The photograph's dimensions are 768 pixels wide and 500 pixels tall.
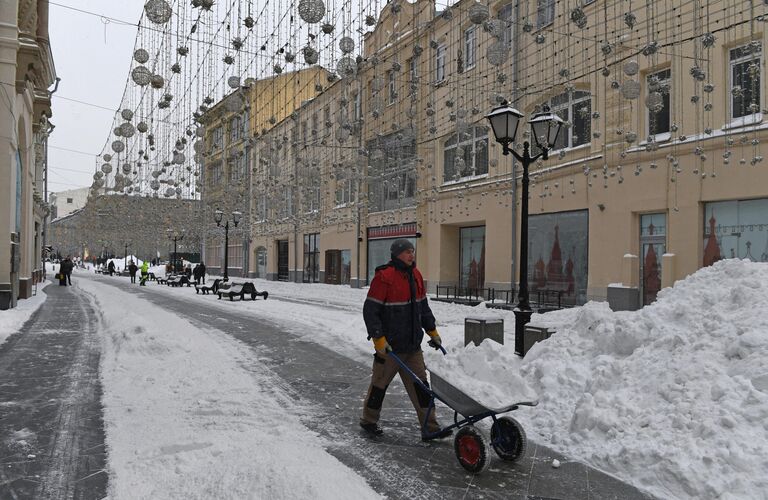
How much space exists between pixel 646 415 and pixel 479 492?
5.60 feet

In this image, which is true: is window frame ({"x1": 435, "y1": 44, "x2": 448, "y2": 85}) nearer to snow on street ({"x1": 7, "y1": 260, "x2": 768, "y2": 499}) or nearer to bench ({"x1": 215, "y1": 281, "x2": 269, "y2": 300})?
bench ({"x1": 215, "y1": 281, "x2": 269, "y2": 300})

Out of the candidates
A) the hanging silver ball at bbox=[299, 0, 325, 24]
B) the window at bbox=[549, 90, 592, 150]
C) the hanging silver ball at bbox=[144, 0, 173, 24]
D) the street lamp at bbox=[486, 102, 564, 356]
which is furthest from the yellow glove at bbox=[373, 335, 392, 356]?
the window at bbox=[549, 90, 592, 150]

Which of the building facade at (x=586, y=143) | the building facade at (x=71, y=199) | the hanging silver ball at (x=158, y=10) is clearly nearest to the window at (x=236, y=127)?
the building facade at (x=586, y=143)

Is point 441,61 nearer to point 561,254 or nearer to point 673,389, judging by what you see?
point 561,254

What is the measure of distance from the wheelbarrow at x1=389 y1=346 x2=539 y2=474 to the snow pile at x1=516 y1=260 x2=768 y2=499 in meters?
0.65

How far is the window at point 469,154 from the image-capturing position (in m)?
23.4

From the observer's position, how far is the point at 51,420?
5.97 meters

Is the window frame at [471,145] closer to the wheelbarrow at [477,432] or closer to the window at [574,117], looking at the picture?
the window at [574,117]

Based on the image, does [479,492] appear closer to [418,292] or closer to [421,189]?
[418,292]

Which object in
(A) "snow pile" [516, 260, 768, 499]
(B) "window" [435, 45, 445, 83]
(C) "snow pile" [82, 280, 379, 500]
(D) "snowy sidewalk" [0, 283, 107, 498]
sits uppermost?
(B) "window" [435, 45, 445, 83]

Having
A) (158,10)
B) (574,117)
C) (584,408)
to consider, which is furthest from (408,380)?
(574,117)

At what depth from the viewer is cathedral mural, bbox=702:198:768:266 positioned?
47.7 feet

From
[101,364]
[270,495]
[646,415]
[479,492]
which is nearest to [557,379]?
[646,415]

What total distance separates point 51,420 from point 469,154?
70.9ft
